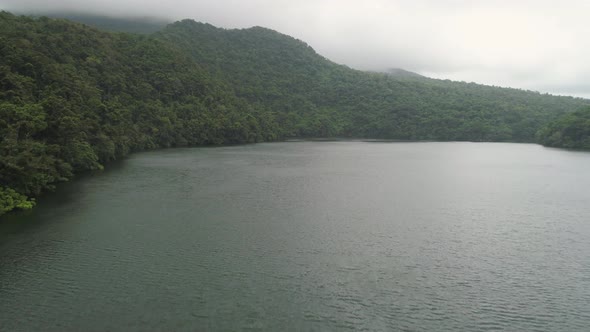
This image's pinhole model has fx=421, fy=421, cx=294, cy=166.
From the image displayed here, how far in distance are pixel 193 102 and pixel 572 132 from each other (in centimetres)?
9017

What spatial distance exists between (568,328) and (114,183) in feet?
127

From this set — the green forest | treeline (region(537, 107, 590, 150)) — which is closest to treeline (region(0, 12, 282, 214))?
the green forest

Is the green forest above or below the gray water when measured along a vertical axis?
above

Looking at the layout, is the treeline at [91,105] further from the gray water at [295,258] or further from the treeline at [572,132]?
the treeline at [572,132]

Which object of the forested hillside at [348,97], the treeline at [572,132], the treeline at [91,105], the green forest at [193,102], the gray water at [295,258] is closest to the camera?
the gray water at [295,258]

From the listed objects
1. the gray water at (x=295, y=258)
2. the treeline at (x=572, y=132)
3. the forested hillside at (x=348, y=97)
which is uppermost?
the forested hillside at (x=348, y=97)

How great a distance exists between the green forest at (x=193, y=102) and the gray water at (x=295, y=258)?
254 inches

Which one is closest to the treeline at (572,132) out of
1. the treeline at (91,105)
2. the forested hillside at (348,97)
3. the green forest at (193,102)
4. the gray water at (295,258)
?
the green forest at (193,102)

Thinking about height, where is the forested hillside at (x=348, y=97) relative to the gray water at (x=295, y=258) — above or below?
above

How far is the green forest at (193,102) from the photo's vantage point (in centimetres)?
4016

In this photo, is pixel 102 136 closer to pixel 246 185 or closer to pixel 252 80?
pixel 246 185

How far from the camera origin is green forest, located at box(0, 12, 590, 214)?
40.2 metres

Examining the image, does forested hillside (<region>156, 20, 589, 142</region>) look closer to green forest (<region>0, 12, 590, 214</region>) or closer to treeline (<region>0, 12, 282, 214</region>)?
green forest (<region>0, 12, 590, 214</region>)

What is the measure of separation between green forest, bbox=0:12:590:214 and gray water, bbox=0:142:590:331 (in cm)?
645
